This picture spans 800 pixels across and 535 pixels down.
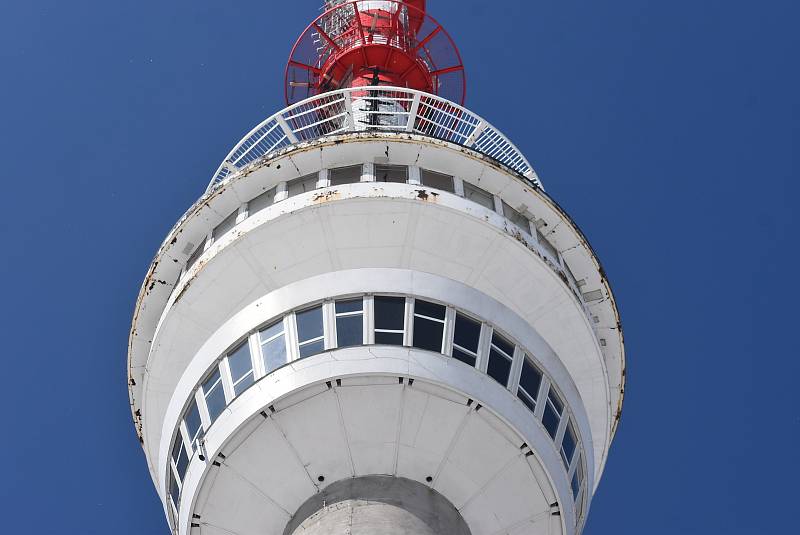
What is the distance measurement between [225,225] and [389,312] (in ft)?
23.5

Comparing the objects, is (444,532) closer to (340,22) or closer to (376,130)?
(376,130)

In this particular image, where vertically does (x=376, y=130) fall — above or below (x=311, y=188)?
above

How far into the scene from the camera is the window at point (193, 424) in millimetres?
27719

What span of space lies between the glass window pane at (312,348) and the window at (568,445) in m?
6.44

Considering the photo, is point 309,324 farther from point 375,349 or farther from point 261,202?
point 261,202

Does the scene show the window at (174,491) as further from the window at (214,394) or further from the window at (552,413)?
the window at (552,413)

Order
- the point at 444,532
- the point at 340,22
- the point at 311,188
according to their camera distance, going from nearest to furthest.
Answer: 1. the point at 444,532
2. the point at 311,188
3. the point at 340,22

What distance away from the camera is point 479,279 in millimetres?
30391

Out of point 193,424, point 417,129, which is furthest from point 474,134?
point 193,424

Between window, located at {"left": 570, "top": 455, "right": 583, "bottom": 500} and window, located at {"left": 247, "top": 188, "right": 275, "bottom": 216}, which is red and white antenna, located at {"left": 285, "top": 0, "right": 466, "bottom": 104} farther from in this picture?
window, located at {"left": 570, "top": 455, "right": 583, "bottom": 500}

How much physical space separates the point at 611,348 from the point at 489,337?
7270 mm

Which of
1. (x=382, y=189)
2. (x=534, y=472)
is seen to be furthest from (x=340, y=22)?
(x=534, y=472)

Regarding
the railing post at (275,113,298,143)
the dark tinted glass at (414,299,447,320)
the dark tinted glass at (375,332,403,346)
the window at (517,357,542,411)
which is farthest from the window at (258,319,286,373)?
the railing post at (275,113,298,143)

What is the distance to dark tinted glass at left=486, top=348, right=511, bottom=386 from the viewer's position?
90.0 feet
